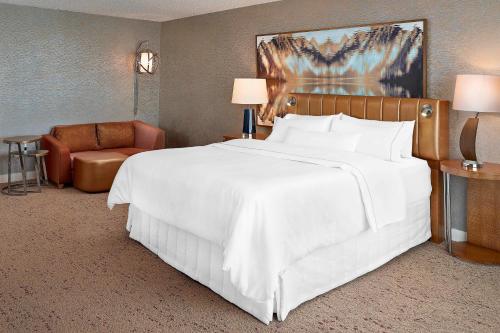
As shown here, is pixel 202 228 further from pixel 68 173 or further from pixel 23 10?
pixel 23 10

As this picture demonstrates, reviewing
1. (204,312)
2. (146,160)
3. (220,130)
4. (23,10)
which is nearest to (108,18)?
(23,10)

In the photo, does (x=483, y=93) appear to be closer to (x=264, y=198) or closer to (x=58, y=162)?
(x=264, y=198)

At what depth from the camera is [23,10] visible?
6066mm

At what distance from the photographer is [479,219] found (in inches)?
153

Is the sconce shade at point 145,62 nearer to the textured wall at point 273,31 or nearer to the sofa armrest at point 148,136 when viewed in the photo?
the textured wall at point 273,31

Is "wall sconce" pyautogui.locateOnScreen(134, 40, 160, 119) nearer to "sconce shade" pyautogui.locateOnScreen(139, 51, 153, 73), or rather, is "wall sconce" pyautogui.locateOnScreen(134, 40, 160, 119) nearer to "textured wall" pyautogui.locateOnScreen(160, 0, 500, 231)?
"sconce shade" pyautogui.locateOnScreen(139, 51, 153, 73)

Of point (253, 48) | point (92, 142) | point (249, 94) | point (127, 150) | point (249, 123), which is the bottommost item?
point (127, 150)

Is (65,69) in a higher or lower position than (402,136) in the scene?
higher

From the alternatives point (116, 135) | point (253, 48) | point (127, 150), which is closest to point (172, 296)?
point (253, 48)

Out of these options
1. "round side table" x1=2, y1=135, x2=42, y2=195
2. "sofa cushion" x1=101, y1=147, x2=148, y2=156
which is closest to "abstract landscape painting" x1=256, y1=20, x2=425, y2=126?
"sofa cushion" x1=101, y1=147, x2=148, y2=156

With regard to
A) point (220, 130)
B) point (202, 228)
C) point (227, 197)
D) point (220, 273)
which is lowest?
point (220, 273)

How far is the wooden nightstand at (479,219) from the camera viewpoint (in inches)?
145

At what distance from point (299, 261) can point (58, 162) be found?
4.07m

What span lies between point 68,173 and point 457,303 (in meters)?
4.75
